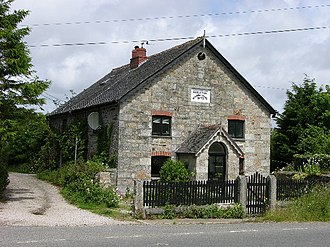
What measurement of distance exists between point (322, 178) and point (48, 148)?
18.0 meters

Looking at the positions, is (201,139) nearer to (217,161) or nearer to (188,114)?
(217,161)

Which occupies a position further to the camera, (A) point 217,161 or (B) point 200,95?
(B) point 200,95

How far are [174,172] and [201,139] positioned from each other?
2.52 metres

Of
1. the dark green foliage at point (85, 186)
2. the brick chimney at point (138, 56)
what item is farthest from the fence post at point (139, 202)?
the brick chimney at point (138, 56)

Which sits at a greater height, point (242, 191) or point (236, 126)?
point (236, 126)

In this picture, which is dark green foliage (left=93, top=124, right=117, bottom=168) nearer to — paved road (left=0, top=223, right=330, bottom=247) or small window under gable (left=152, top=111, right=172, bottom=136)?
small window under gable (left=152, top=111, right=172, bottom=136)

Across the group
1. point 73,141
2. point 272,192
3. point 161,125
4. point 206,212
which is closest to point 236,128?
point 161,125

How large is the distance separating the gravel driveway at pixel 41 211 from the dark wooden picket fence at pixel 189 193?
179 cm

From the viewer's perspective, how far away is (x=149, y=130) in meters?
25.5

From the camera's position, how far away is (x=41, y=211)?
57.1 ft

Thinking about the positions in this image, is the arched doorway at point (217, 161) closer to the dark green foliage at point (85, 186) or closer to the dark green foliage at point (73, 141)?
the dark green foliage at point (85, 186)

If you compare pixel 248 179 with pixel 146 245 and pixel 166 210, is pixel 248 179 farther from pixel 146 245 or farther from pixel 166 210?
pixel 146 245

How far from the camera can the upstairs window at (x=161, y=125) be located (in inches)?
1018

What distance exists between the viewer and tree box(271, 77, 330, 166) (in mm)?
37938
